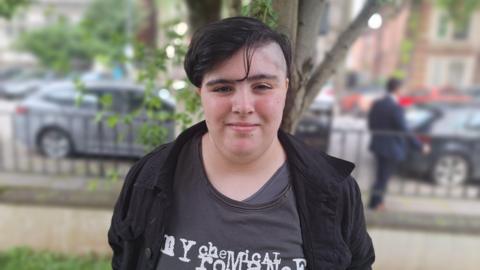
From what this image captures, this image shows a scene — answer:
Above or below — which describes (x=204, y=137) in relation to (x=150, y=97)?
below

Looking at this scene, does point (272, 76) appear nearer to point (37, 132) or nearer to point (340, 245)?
point (340, 245)

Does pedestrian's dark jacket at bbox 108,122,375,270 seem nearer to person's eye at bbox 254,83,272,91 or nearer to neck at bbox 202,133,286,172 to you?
neck at bbox 202,133,286,172

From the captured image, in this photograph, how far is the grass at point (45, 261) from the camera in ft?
12.2

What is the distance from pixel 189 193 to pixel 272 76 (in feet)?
1.61

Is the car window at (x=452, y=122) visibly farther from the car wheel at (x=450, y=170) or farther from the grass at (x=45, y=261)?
the grass at (x=45, y=261)

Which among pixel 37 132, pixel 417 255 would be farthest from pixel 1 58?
pixel 417 255

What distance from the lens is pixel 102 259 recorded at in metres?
3.99

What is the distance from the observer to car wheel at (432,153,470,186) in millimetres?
6699

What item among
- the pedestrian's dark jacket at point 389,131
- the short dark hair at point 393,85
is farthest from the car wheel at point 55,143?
the short dark hair at point 393,85

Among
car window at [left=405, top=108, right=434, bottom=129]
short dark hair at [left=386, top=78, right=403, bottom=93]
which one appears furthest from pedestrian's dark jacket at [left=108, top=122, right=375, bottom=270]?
car window at [left=405, top=108, right=434, bottom=129]

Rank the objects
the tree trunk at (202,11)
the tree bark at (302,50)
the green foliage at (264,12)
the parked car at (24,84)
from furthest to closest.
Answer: the parked car at (24,84) < the tree trunk at (202,11) < the tree bark at (302,50) < the green foliage at (264,12)

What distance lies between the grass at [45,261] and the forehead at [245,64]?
3125mm

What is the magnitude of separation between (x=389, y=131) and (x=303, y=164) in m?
4.16

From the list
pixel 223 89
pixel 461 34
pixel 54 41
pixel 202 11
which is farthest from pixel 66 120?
pixel 461 34
